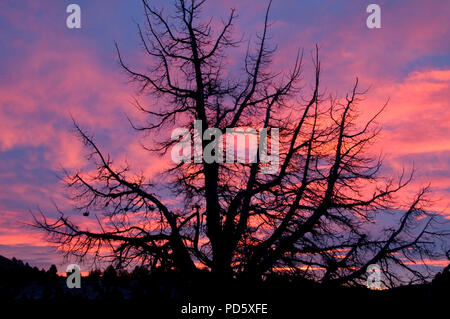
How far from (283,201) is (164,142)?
4417 mm

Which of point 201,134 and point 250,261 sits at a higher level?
point 201,134

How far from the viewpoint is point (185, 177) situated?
54.4 feet
